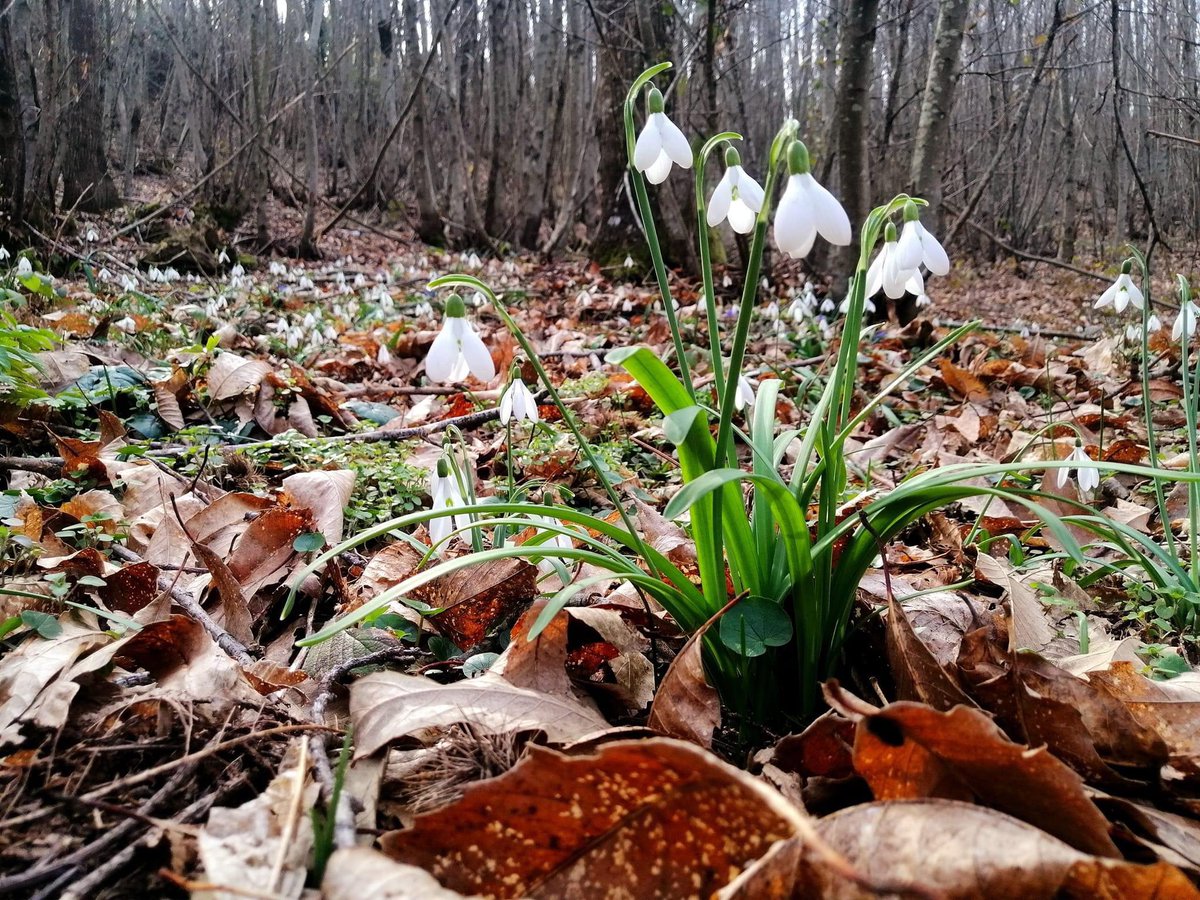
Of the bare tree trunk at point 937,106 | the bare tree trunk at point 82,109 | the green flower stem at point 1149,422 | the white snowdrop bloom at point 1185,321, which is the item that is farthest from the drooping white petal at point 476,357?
the bare tree trunk at point 82,109

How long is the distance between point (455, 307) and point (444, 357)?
94 mm

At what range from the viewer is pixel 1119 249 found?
1622 cm

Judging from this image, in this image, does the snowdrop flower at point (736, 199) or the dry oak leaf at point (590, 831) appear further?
the snowdrop flower at point (736, 199)

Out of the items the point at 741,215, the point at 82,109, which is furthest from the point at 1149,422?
the point at 82,109

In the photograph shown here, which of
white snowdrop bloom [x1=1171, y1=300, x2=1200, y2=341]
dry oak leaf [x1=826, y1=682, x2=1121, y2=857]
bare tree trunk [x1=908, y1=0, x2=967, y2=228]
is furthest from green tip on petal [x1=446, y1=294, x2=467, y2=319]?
bare tree trunk [x1=908, y1=0, x2=967, y2=228]

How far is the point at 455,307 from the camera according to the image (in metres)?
1.46

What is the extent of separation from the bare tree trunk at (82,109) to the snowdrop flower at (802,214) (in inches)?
417

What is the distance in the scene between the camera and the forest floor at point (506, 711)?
2.60 ft

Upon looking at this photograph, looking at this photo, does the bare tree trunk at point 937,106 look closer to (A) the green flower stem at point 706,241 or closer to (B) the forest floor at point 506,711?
(B) the forest floor at point 506,711

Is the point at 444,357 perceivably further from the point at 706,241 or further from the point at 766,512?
the point at 766,512

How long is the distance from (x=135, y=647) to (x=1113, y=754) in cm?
143

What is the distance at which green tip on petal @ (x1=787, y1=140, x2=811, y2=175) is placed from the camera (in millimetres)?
1174

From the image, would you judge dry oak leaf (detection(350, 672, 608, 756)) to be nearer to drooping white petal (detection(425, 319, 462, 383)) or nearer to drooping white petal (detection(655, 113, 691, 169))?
drooping white petal (detection(425, 319, 462, 383))

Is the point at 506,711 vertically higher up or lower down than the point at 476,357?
lower down
